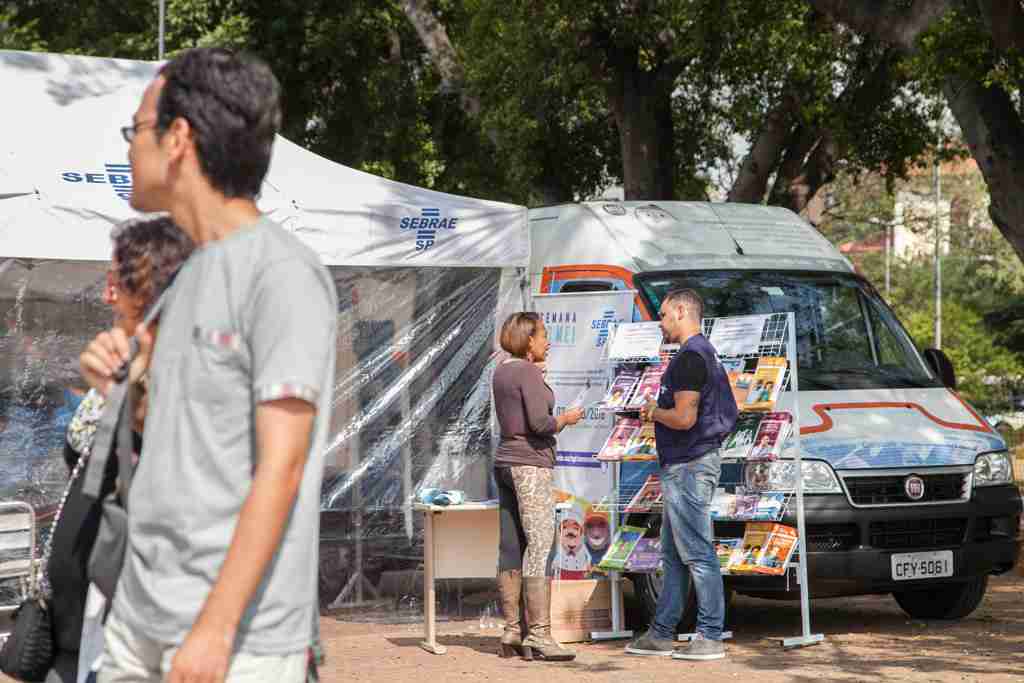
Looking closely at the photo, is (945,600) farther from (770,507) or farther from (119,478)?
(119,478)

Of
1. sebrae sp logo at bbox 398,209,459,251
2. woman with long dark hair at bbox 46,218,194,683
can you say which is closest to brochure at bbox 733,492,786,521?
sebrae sp logo at bbox 398,209,459,251

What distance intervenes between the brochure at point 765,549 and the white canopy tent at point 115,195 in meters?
2.44

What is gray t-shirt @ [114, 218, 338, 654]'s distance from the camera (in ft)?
8.80

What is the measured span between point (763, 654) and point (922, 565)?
46.3 inches

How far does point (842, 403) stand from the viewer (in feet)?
31.9

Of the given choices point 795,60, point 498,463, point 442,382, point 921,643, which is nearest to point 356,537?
point 442,382

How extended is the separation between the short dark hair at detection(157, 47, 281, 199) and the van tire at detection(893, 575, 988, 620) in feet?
26.9

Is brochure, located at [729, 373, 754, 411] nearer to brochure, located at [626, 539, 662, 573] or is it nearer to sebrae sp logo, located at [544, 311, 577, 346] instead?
brochure, located at [626, 539, 662, 573]

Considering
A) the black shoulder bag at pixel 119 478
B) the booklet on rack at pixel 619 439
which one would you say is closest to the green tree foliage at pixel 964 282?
the booklet on rack at pixel 619 439

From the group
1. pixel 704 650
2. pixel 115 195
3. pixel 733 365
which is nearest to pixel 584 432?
pixel 733 365

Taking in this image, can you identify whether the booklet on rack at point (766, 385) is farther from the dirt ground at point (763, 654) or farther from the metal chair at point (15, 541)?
the metal chair at point (15, 541)

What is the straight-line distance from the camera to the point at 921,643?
956cm

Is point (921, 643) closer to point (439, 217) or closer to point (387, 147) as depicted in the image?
point (439, 217)

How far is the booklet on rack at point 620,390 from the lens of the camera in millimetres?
9500
